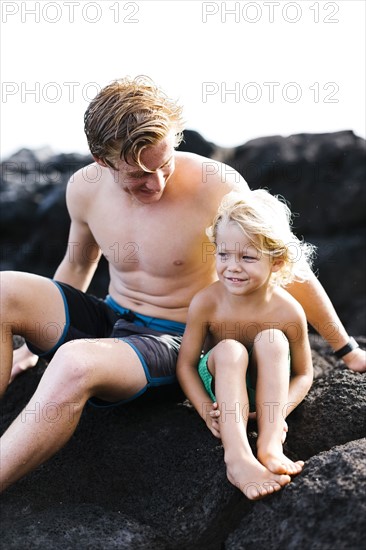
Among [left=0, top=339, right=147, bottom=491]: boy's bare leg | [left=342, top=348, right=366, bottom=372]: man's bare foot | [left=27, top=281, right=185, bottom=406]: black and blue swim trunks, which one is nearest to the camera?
[left=0, top=339, right=147, bottom=491]: boy's bare leg

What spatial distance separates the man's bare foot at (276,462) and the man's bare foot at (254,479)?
0.02 meters

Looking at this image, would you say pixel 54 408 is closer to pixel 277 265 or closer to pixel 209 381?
pixel 209 381

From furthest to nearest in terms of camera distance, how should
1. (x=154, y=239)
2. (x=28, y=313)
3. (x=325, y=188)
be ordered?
(x=325, y=188), (x=154, y=239), (x=28, y=313)

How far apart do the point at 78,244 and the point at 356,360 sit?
4.31ft

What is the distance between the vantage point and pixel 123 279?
3164 millimetres

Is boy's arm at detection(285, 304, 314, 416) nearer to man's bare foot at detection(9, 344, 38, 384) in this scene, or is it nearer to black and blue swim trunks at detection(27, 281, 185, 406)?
black and blue swim trunks at detection(27, 281, 185, 406)

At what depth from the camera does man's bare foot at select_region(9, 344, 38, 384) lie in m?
3.39

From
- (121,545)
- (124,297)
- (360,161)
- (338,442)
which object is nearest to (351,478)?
(338,442)

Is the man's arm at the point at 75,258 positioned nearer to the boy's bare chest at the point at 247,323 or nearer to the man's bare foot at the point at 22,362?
the man's bare foot at the point at 22,362

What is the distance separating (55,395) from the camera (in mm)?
2459

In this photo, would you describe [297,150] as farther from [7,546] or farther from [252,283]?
[7,546]

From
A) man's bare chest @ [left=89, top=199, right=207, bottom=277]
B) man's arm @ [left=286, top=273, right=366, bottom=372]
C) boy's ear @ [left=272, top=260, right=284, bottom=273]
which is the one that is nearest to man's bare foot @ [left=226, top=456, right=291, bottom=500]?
→ boy's ear @ [left=272, top=260, right=284, bottom=273]

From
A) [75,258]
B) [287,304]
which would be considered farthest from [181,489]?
[75,258]

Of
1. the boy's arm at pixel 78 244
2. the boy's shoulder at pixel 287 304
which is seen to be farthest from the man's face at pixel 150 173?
the boy's shoulder at pixel 287 304
